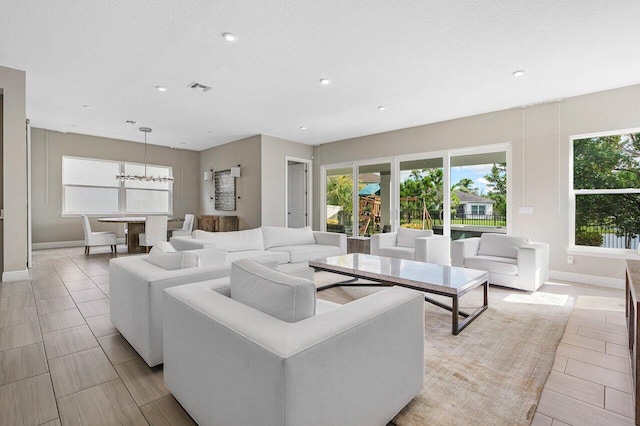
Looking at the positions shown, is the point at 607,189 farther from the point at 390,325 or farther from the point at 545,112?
the point at 390,325

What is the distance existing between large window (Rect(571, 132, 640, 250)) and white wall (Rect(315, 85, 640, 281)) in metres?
0.19

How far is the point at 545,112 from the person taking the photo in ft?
15.1

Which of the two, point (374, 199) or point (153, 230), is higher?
point (374, 199)

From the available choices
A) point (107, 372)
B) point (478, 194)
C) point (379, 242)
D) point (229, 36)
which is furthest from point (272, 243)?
point (478, 194)

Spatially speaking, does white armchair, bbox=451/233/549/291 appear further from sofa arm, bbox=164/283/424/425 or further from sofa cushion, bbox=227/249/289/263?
sofa arm, bbox=164/283/424/425

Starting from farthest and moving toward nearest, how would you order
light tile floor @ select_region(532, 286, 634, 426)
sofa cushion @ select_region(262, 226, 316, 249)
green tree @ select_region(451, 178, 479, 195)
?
green tree @ select_region(451, 178, 479, 195), sofa cushion @ select_region(262, 226, 316, 249), light tile floor @ select_region(532, 286, 634, 426)

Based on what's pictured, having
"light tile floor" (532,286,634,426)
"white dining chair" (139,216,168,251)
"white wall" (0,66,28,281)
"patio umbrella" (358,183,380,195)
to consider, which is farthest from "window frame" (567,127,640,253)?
"white wall" (0,66,28,281)

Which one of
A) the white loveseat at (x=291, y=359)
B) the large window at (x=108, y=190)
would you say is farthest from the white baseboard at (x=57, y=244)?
the white loveseat at (x=291, y=359)

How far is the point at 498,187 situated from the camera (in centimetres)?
519

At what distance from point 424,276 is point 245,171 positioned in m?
5.31

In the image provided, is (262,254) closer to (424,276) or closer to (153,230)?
(424,276)

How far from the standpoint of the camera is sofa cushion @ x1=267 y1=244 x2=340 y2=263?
438 cm

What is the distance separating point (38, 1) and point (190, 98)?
215 cm

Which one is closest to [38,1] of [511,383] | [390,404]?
[390,404]
